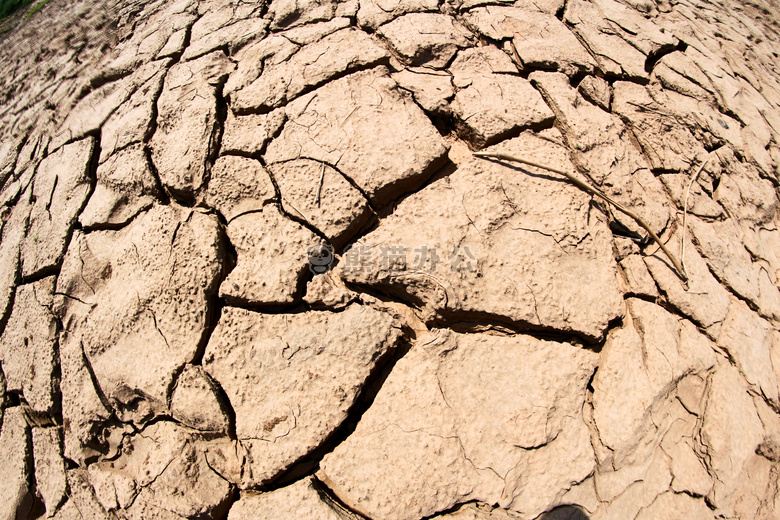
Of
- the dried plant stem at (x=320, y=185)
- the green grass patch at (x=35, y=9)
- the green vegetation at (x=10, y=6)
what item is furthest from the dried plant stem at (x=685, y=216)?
the green vegetation at (x=10, y=6)

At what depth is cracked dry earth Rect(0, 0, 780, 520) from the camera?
1087 millimetres

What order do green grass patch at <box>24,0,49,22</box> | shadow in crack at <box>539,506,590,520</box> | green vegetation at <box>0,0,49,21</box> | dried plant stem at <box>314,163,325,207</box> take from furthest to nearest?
green vegetation at <box>0,0,49,21</box>, green grass patch at <box>24,0,49,22</box>, dried plant stem at <box>314,163,325,207</box>, shadow in crack at <box>539,506,590,520</box>

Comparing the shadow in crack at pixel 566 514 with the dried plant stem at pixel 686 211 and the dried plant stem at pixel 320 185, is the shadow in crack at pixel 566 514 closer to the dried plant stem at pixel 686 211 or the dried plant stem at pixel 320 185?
Answer: the dried plant stem at pixel 686 211

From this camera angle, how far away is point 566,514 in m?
1.02

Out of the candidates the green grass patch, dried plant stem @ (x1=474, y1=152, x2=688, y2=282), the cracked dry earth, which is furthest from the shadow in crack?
the green grass patch

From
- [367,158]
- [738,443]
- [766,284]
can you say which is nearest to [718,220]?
[766,284]

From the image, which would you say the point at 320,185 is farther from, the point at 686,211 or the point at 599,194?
the point at 686,211

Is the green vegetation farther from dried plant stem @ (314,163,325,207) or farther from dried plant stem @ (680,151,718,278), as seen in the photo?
dried plant stem @ (680,151,718,278)

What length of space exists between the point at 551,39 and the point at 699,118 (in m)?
0.68

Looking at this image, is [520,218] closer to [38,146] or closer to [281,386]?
[281,386]

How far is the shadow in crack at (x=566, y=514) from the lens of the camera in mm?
1014

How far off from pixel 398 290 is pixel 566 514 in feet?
2.27

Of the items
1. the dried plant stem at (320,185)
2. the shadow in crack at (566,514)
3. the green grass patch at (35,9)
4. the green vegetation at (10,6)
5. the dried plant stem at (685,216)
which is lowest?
the shadow in crack at (566,514)

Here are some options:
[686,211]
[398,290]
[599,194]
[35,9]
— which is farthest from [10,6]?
[686,211]
